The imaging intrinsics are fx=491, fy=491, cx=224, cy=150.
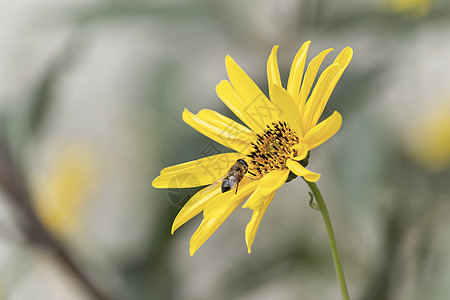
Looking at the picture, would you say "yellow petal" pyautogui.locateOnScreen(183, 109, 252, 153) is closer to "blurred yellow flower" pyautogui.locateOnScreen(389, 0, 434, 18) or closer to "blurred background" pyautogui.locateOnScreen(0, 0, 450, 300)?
"blurred background" pyautogui.locateOnScreen(0, 0, 450, 300)

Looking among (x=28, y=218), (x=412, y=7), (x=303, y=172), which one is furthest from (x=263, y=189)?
(x=412, y=7)

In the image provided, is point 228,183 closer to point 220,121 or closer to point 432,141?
point 220,121

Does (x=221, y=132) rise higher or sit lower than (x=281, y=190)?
higher

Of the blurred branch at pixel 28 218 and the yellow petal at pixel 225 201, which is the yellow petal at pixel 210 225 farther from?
the blurred branch at pixel 28 218

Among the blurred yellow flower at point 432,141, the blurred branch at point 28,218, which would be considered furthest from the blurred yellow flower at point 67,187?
the blurred yellow flower at point 432,141

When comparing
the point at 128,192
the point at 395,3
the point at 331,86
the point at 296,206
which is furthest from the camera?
the point at 128,192

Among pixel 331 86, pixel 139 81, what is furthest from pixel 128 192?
pixel 331 86

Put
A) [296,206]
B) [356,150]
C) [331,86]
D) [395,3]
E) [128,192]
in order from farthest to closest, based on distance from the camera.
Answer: [128,192] < [296,206] < [395,3] < [356,150] < [331,86]

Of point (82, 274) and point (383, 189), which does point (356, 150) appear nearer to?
point (383, 189)
